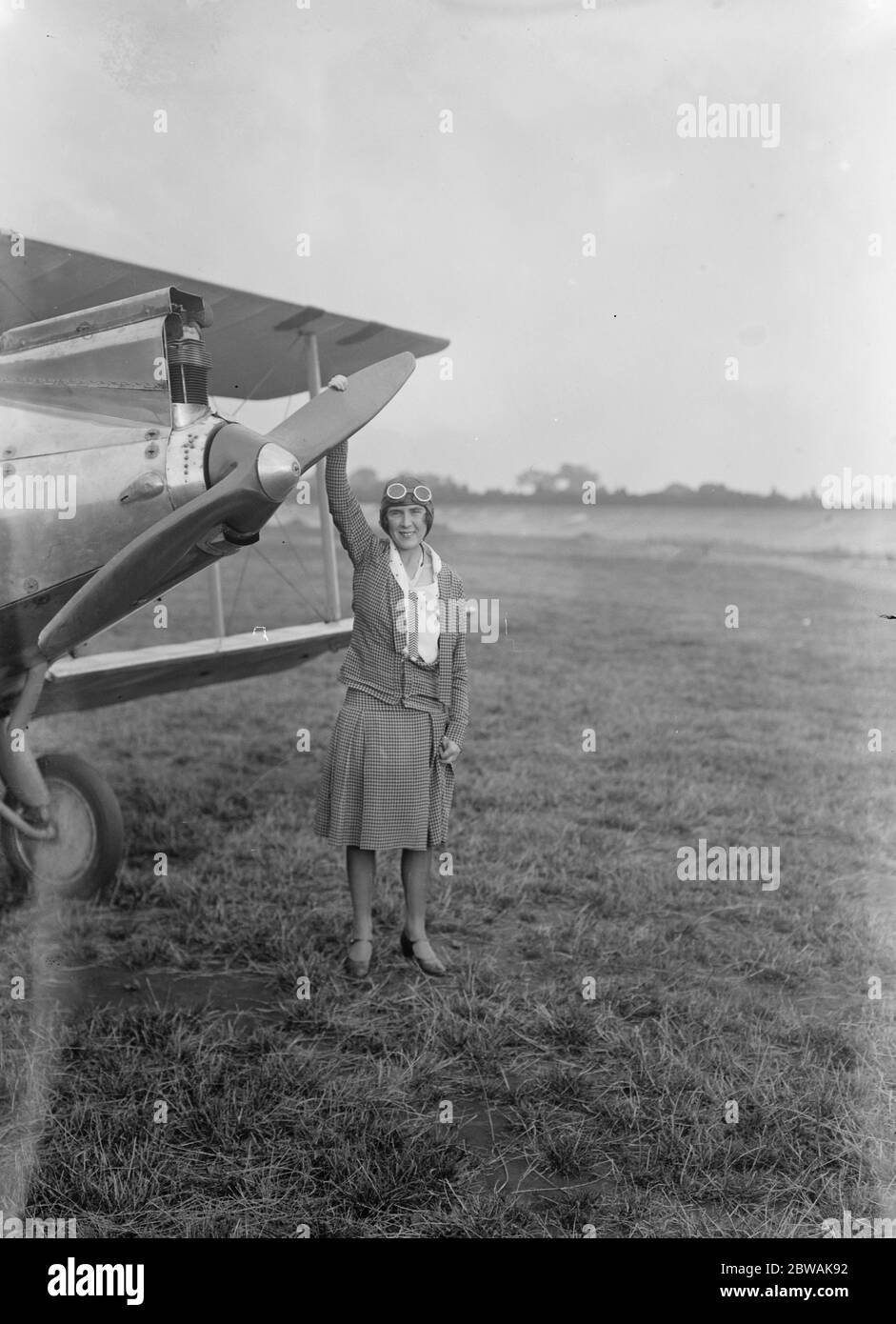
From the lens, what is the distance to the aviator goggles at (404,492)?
3.17m

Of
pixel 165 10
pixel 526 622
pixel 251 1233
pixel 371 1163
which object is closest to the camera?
pixel 251 1233

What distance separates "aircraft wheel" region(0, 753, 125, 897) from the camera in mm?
4156

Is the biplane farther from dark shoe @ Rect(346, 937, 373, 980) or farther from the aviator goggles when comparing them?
dark shoe @ Rect(346, 937, 373, 980)

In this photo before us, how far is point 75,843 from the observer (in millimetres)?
4195

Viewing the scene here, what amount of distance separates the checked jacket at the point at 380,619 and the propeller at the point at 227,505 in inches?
14.0

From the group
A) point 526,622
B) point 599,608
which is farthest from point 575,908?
point 599,608

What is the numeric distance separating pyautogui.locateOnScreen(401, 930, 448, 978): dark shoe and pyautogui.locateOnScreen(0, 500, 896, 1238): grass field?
0.09m

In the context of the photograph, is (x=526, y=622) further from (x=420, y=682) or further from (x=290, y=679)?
(x=420, y=682)

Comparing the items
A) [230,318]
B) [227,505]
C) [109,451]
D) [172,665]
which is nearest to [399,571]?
[227,505]

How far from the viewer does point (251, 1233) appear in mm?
2105

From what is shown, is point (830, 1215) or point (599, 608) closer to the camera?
point (830, 1215)

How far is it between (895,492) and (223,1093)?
2774 millimetres

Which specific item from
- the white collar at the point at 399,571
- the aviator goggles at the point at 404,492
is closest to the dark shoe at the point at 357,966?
the white collar at the point at 399,571

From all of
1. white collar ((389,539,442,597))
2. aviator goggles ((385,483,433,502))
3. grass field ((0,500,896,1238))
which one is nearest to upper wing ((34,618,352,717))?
grass field ((0,500,896,1238))
